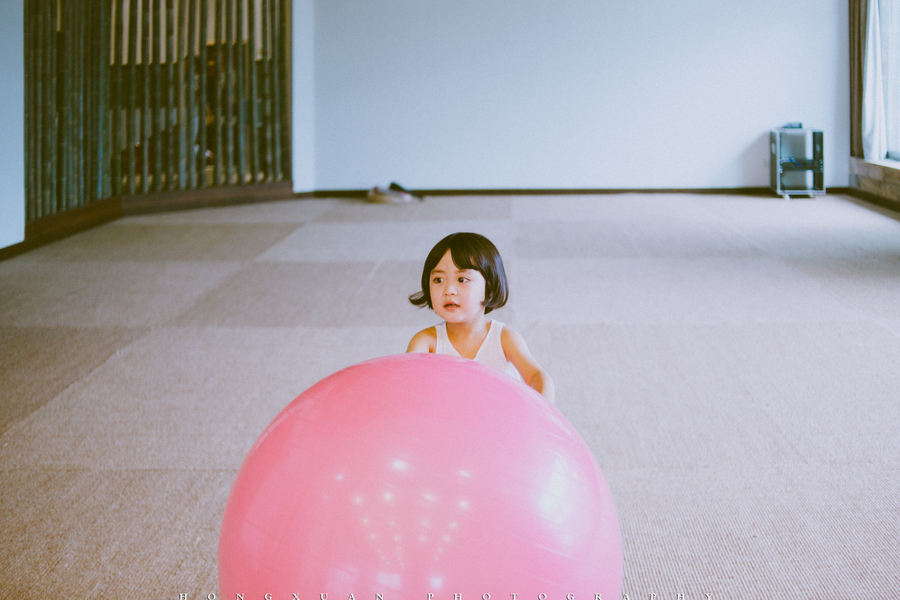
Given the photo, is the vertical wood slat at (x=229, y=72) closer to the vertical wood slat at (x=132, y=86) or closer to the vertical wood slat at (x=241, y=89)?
the vertical wood slat at (x=241, y=89)

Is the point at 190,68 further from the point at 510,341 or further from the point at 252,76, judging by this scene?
the point at 510,341

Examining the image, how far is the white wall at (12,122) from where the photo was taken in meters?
5.12

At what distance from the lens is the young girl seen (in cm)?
171

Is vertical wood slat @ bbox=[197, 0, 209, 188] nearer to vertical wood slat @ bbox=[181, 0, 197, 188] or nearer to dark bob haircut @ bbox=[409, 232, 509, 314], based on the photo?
vertical wood slat @ bbox=[181, 0, 197, 188]

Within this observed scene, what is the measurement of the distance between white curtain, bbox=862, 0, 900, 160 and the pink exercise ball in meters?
7.73

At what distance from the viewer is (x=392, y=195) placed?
8.30 m

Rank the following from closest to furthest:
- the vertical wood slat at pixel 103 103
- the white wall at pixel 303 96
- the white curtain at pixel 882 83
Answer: the vertical wood slat at pixel 103 103
the white curtain at pixel 882 83
the white wall at pixel 303 96

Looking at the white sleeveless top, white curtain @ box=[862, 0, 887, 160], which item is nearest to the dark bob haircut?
the white sleeveless top

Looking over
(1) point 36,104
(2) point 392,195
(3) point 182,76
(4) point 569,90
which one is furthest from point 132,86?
(4) point 569,90

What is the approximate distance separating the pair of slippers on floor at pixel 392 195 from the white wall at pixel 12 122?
3.62 m

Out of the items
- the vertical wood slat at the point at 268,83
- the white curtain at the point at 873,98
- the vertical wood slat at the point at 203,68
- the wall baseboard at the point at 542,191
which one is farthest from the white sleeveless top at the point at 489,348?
the white curtain at the point at 873,98

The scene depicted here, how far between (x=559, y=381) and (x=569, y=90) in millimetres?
6256

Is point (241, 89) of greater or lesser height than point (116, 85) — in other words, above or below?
above

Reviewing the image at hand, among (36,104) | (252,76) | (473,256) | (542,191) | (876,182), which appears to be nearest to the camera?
(473,256)
